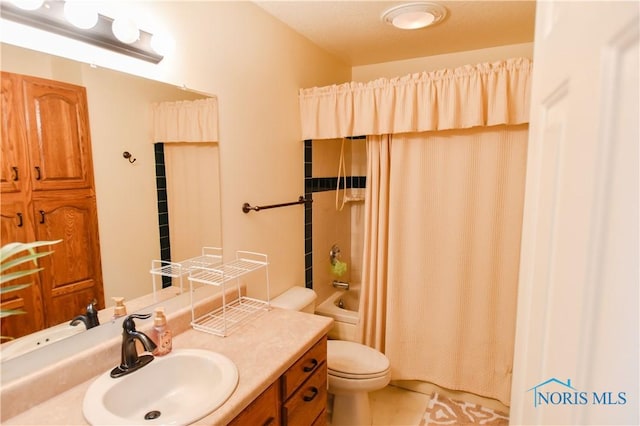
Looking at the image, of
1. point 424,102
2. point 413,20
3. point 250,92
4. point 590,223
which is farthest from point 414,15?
point 590,223

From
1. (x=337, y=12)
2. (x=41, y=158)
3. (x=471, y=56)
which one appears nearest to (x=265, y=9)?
(x=337, y=12)

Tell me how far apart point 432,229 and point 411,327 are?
663mm

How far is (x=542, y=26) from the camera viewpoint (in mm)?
603

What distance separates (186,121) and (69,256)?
71 cm

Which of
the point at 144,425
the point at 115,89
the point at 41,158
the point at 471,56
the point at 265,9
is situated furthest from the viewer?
the point at 471,56

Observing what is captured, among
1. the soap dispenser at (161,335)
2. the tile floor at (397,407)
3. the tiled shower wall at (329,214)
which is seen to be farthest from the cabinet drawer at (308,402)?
the tiled shower wall at (329,214)

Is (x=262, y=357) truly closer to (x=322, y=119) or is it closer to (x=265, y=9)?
(x=322, y=119)

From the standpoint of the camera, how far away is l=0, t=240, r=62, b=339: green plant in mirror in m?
0.85

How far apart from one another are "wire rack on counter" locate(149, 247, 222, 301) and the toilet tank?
1.63 ft

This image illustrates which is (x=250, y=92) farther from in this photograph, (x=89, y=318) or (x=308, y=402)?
(x=308, y=402)

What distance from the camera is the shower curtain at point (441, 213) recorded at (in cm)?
189

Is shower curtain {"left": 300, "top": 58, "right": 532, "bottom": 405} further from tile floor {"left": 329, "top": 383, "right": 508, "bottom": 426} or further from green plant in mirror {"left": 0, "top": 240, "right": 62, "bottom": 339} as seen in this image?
green plant in mirror {"left": 0, "top": 240, "right": 62, "bottom": 339}

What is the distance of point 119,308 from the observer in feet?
4.05

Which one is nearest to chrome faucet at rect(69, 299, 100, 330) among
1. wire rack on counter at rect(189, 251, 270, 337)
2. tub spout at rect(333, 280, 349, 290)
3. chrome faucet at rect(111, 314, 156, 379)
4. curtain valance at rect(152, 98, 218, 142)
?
chrome faucet at rect(111, 314, 156, 379)
